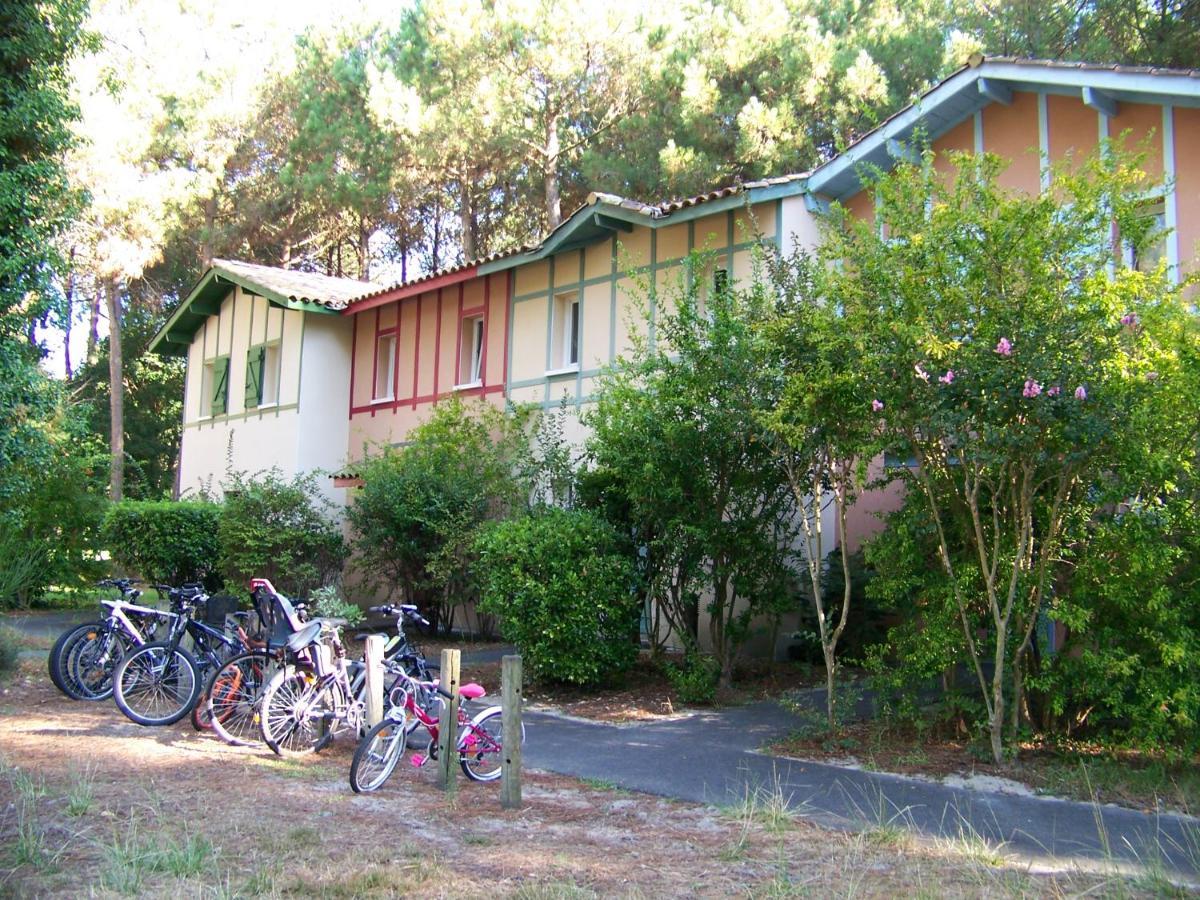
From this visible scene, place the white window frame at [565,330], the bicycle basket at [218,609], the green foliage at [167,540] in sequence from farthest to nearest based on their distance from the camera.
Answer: the green foliage at [167,540] < the white window frame at [565,330] < the bicycle basket at [218,609]

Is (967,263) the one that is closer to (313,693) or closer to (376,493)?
(313,693)

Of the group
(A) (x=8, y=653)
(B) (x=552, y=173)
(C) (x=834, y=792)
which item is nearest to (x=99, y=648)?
(A) (x=8, y=653)

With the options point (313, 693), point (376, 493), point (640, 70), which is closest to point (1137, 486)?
point (313, 693)

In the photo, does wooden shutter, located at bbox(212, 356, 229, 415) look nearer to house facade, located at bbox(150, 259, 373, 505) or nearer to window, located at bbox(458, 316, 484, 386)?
house facade, located at bbox(150, 259, 373, 505)

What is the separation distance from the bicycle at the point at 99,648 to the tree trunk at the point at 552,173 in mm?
16606

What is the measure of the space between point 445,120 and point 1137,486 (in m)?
20.2

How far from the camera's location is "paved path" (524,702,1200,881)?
5762 mm

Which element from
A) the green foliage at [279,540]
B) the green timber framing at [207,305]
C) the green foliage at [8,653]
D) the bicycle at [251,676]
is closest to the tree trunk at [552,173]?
the green timber framing at [207,305]

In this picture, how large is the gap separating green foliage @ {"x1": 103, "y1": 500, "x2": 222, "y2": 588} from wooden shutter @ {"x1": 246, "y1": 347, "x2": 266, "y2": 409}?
118 inches

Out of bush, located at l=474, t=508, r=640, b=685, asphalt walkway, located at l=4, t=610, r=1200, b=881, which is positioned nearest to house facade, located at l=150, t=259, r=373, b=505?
bush, located at l=474, t=508, r=640, b=685

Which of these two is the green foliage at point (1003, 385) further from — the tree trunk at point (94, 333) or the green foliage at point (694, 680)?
the tree trunk at point (94, 333)

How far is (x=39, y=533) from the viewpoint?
69.4 feet

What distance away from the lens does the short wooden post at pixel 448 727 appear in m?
6.89

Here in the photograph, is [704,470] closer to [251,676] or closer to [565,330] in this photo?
[251,676]
